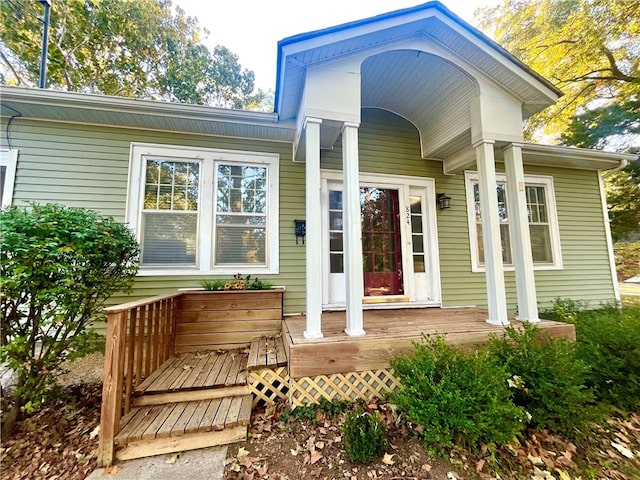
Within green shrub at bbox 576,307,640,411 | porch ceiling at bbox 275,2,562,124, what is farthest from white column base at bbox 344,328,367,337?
porch ceiling at bbox 275,2,562,124

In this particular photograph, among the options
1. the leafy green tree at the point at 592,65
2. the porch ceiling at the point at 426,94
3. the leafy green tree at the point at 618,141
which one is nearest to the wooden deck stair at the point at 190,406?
the porch ceiling at the point at 426,94

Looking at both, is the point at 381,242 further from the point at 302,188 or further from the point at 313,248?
the point at 313,248

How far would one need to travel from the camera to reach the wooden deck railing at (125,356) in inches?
72.7

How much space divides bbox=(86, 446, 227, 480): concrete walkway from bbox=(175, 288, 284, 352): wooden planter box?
1373 mm

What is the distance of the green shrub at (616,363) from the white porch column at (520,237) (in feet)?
2.04

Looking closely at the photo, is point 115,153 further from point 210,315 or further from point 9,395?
point 9,395

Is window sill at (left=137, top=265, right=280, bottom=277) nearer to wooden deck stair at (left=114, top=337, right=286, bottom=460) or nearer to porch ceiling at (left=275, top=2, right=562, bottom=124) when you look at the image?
wooden deck stair at (left=114, top=337, right=286, bottom=460)

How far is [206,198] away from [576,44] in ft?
39.6

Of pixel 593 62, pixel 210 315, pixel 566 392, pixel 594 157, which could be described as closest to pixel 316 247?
pixel 210 315

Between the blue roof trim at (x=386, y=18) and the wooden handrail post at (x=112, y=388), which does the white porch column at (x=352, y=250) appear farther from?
the wooden handrail post at (x=112, y=388)

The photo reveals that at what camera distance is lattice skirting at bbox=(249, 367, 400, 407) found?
2.40m

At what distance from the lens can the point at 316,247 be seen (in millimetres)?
2639

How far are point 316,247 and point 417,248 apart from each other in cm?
254

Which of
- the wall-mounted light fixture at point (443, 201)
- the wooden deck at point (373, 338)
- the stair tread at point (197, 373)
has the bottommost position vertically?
the stair tread at point (197, 373)
